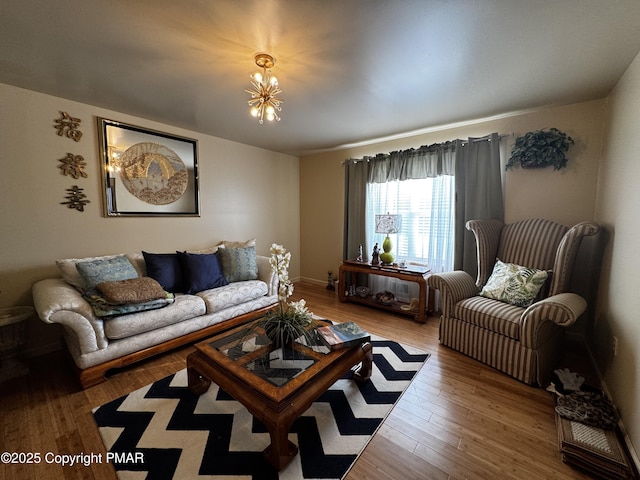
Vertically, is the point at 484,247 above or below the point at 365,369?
above

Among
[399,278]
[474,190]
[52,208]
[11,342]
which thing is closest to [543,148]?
[474,190]

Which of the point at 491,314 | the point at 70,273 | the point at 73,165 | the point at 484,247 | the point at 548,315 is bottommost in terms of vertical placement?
the point at 491,314

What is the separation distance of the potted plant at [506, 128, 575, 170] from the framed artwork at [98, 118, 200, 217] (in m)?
3.78

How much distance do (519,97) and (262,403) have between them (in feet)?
10.4

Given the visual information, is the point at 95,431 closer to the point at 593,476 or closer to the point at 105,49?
the point at 105,49

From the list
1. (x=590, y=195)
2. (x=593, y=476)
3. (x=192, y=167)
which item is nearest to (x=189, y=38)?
(x=192, y=167)

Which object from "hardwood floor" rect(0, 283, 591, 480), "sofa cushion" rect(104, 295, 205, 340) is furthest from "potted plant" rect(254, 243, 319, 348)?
"sofa cushion" rect(104, 295, 205, 340)

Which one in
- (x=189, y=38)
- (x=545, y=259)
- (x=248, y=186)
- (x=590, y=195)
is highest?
(x=189, y=38)

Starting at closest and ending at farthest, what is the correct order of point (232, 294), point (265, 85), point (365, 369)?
point (365, 369)
point (265, 85)
point (232, 294)

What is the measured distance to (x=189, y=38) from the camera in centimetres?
155

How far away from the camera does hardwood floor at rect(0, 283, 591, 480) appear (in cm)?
126

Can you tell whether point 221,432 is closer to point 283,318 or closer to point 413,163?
point 283,318

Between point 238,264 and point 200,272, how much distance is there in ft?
1.50

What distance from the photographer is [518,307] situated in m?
2.13
